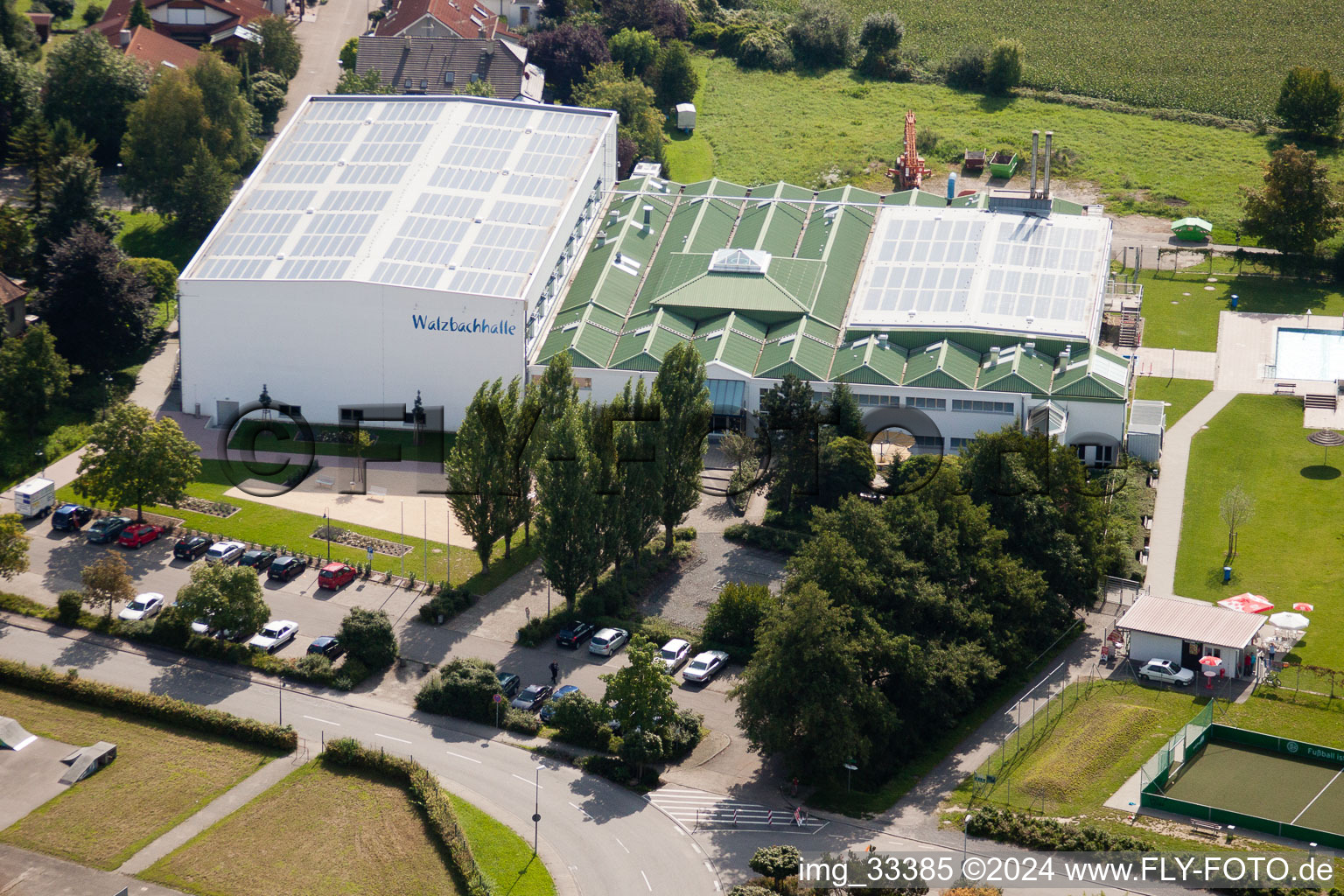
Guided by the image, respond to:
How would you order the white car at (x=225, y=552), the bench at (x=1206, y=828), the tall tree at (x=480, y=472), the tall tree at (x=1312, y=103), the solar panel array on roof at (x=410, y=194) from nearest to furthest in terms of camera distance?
the bench at (x=1206, y=828) < the tall tree at (x=480, y=472) < the white car at (x=225, y=552) < the solar panel array on roof at (x=410, y=194) < the tall tree at (x=1312, y=103)

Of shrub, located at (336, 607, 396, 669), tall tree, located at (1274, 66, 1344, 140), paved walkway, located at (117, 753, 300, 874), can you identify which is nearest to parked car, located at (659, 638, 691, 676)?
shrub, located at (336, 607, 396, 669)

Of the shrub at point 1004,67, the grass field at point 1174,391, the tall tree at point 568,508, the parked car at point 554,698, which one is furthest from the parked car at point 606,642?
the shrub at point 1004,67

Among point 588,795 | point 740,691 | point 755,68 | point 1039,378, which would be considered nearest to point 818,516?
point 740,691

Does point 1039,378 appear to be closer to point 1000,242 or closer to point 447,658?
point 1000,242

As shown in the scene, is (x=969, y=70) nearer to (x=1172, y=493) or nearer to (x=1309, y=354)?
(x=1309, y=354)

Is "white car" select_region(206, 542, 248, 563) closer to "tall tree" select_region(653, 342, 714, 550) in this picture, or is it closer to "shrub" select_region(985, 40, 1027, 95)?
"tall tree" select_region(653, 342, 714, 550)

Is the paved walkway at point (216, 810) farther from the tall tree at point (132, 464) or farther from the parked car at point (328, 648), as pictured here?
the tall tree at point (132, 464)
